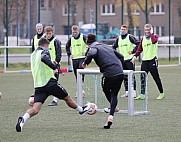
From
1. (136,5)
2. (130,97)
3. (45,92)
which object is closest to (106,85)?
(45,92)

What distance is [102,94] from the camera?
16.5 m

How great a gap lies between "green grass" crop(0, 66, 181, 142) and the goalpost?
0.88 ft

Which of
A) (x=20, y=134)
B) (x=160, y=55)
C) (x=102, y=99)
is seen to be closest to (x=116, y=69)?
(x=20, y=134)

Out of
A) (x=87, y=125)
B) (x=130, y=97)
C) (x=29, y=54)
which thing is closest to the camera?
(x=87, y=125)

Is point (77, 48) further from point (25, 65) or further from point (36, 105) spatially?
point (25, 65)

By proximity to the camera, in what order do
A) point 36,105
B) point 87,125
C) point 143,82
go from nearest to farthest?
point 36,105 < point 87,125 < point 143,82

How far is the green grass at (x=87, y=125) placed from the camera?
11000 millimetres

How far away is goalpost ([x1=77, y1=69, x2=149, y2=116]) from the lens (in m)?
14.0

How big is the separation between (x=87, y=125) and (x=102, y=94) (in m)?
3.95

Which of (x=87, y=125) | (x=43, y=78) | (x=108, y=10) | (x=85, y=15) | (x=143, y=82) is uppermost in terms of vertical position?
(x=108, y=10)

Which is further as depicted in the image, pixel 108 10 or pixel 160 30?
pixel 108 10

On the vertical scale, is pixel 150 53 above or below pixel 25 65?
above

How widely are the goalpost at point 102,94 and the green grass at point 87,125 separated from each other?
10.6 inches

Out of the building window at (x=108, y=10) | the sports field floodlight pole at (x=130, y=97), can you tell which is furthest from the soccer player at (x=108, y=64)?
the building window at (x=108, y=10)
